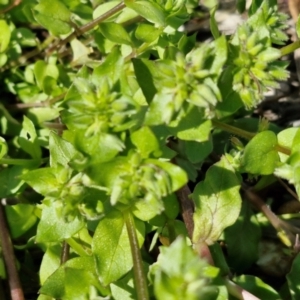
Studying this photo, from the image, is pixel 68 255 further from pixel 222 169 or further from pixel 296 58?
pixel 296 58

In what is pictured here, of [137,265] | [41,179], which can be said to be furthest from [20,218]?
[137,265]

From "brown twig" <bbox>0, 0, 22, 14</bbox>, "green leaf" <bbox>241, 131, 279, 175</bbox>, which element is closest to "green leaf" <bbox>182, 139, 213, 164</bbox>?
"green leaf" <bbox>241, 131, 279, 175</bbox>

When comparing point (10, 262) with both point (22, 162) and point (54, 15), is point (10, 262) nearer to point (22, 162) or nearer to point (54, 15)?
point (22, 162)

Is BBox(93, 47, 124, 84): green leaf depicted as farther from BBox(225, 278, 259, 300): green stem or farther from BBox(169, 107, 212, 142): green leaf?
BBox(225, 278, 259, 300): green stem

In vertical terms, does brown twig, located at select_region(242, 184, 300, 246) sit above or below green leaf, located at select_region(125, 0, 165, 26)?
below

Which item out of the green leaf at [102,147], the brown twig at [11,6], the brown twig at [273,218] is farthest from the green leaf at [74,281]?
the brown twig at [11,6]

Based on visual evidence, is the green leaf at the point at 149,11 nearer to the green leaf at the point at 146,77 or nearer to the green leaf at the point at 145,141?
the green leaf at the point at 146,77

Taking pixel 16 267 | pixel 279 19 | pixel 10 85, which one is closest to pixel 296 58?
pixel 279 19
